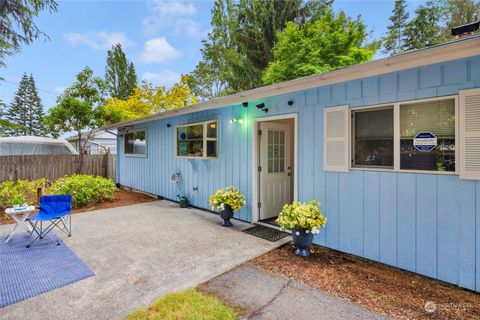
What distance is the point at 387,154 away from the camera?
3.08 meters

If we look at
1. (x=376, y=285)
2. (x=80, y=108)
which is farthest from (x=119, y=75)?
(x=376, y=285)

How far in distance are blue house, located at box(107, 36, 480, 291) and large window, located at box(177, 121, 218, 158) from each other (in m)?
0.75

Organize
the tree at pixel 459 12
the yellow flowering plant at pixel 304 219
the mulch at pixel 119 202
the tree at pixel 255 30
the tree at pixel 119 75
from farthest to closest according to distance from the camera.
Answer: the tree at pixel 119 75, the tree at pixel 459 12, the tree at pixel 255 30, the mulch at pixel 119 202, the yellow flowering plant at pixel 304 219

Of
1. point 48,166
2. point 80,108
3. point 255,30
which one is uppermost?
point 255,30

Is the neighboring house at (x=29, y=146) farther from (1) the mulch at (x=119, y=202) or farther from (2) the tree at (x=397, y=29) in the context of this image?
(2) the tree at (x=397, y=29)

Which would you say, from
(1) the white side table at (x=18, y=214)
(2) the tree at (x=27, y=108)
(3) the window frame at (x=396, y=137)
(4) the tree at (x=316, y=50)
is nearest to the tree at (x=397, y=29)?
(4) the tree at (x=316, y=50)

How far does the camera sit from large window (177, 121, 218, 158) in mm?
5598

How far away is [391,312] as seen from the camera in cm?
216

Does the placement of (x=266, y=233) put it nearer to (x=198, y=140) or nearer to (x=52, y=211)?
(x=198, y=140)

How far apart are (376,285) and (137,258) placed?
9.95 feet

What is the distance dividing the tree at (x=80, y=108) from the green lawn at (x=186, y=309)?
954 cm

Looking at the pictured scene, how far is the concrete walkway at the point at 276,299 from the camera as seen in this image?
2.12m

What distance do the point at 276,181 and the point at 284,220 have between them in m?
1.80

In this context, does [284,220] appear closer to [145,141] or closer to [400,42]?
[145,141]
